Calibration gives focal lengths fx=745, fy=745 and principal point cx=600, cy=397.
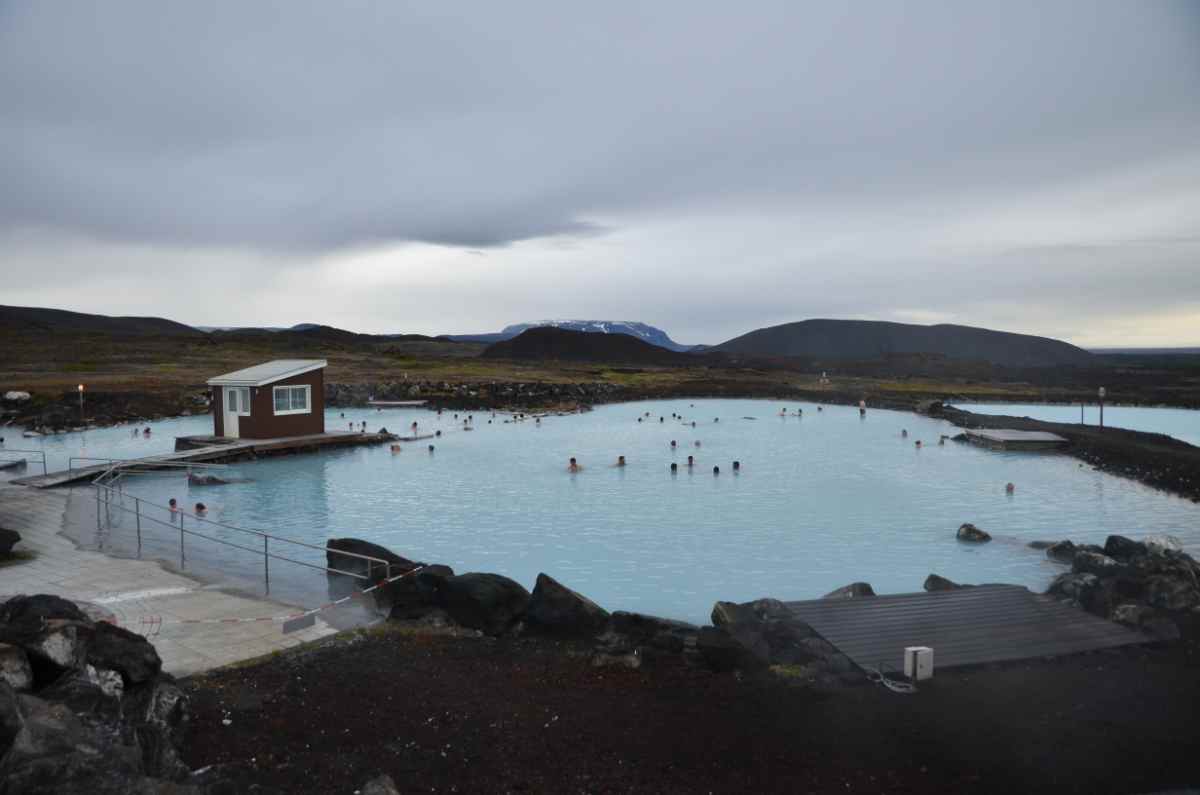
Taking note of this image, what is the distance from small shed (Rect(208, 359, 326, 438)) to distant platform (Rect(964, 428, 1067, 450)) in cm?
2834

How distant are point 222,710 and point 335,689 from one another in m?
1.04

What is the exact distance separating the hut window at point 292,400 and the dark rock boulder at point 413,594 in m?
19.5

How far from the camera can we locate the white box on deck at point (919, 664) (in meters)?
8.18

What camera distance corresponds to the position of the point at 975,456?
30.6m

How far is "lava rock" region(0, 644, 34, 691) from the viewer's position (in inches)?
217

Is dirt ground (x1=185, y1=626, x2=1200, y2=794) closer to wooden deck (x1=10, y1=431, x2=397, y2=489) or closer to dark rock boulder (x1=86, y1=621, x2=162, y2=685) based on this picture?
dark rock boulder (x1=86, y1=621, x2=162, y2=685)

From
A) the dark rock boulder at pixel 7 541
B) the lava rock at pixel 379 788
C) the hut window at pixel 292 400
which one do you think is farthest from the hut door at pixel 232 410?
the lava rock at pixel 379 788

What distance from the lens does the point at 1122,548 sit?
1381 cm

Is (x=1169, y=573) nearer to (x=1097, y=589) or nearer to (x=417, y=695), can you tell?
(x=1097, y=589)

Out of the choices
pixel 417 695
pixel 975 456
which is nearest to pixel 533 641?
pixel 417 695

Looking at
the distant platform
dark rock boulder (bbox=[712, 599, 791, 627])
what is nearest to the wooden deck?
dark rock boulder (bbox=[712, 599, 791, 627])

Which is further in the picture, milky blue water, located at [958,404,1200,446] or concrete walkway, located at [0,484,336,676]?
milky blue water, located at [958,404,1200,446]

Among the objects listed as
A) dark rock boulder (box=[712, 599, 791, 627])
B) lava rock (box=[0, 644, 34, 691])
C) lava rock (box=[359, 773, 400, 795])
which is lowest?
dark rock boulder (box=[712, 599, 791, 627])

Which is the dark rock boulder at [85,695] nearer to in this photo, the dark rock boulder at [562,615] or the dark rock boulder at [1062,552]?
the dark rock boulder at [562,615]
